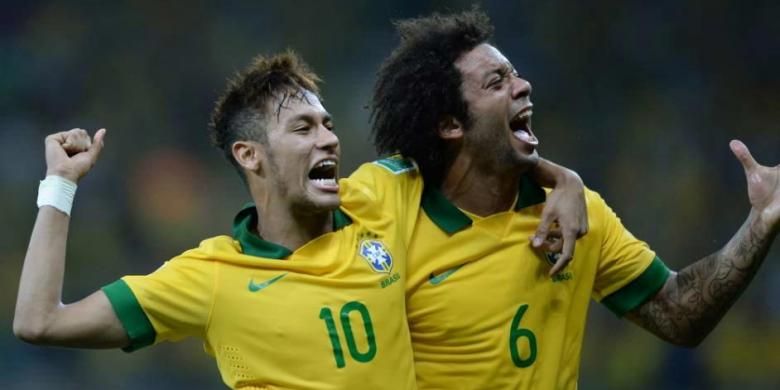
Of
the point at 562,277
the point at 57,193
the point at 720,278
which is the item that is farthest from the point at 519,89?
the point at 57,193

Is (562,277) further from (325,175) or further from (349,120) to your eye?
(349,120)

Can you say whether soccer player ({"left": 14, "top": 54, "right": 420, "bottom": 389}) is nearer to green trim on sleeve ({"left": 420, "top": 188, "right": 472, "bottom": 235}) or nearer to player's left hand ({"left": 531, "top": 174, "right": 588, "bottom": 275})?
green trim on sleeve ({"left": 420, "top": 188, "right": 472, "bottom": 235})

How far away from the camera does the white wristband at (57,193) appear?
2.82 meters

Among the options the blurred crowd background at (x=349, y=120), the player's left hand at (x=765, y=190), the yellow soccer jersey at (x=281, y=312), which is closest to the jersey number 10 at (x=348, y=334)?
the yellow soccer jersey at (x=281, y=312)

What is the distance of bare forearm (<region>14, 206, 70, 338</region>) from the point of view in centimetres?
276

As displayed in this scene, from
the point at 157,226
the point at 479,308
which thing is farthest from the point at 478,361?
the point at 157,226

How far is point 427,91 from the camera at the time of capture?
3309mm

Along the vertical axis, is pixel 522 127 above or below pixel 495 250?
above

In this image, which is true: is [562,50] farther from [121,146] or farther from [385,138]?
[385,138]

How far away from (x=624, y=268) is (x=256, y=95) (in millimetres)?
1072

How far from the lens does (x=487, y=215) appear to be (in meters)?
3.29

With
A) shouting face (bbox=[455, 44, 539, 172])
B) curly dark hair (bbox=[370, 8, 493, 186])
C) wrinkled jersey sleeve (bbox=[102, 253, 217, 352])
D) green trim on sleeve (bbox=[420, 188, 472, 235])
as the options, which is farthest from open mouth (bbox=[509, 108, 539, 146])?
wrinkled jersey sleeve (bbox=[102, 253, 217, 352])

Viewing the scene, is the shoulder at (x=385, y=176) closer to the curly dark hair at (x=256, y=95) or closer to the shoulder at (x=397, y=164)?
the shoulder at (x=397, y=164)

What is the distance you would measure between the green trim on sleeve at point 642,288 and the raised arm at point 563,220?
0.84 feet
